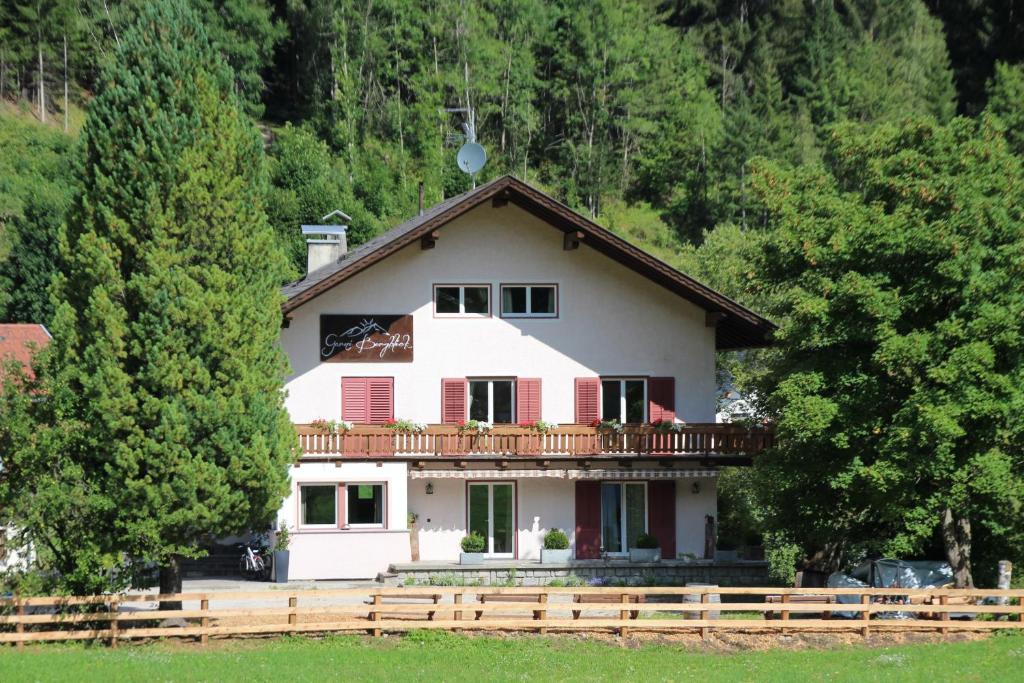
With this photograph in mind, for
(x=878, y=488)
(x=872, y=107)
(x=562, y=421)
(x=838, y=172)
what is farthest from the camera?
(x=872, y=107)

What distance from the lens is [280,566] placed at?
30969 millimetres

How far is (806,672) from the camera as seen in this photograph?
2230 centimetres

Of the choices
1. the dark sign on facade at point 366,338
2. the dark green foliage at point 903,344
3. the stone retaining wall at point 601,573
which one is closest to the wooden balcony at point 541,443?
the dark sign on facade at point 366,338

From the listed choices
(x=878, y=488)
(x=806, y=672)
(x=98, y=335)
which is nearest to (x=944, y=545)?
(x=878, y=488)

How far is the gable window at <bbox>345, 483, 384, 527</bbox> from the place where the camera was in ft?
105

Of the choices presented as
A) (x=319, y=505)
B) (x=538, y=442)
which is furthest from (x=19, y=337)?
(x=538, y=442)

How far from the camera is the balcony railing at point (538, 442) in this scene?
3162cm

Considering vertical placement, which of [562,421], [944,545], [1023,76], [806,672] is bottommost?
[806,672]

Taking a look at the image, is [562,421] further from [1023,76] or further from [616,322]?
[1023,76]

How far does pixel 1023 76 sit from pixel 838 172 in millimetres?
58299

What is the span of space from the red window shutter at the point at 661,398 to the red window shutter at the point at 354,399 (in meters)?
6.88

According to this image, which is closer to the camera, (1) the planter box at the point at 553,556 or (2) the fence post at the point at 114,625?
(2) the fence post at the point at 114,625

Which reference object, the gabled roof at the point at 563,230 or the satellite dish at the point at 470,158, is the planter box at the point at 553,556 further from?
the satellite dish at the point at 470,158

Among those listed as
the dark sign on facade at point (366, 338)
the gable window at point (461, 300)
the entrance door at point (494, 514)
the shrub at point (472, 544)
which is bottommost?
the shrub at point (472, 544)
